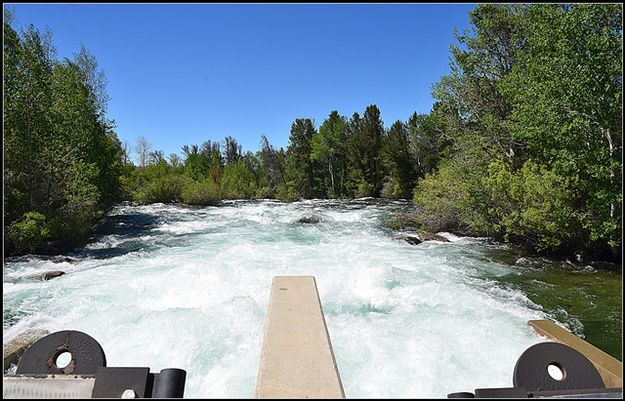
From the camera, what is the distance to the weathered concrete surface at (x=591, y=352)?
1927 millimetres

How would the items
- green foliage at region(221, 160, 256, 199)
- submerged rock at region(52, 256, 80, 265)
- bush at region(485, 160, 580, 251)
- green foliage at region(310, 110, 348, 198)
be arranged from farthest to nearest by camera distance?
green foliage at region(310, 110, 348, 198) < green foliage at region(221, 160, 256, 199) < submerged rock at region(52, 256, 80, 265) < bush at region(485, 160, 580, 251)

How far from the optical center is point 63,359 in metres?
1.92

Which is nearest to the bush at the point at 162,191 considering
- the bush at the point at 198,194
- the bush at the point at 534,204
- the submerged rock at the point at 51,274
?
the bush at the point at 198,194

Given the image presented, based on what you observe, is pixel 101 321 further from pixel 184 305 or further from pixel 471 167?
pixel 471 167

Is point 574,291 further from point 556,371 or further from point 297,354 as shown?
point 297,354

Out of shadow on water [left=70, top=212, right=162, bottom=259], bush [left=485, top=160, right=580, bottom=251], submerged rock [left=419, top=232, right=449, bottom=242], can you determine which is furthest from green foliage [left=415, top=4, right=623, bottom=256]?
shadow on water [left=70, top=212, right=162, bottom=259]

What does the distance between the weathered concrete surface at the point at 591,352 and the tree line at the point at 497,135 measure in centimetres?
208

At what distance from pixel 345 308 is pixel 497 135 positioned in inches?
360

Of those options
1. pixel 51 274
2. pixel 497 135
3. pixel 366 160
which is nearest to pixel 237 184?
pixel 366 160

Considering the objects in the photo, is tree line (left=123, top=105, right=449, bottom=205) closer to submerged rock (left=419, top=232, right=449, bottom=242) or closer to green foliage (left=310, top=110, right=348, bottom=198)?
green foliage (left=310, top=110, right=348, bottom=198)

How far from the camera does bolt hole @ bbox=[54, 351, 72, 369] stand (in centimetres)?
191

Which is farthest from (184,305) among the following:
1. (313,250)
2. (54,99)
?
(54,99)

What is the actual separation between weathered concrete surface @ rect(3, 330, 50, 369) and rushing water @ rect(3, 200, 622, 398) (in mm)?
304

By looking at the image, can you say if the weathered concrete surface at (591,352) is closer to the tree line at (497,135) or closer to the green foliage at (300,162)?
the tree line at (497,135)
